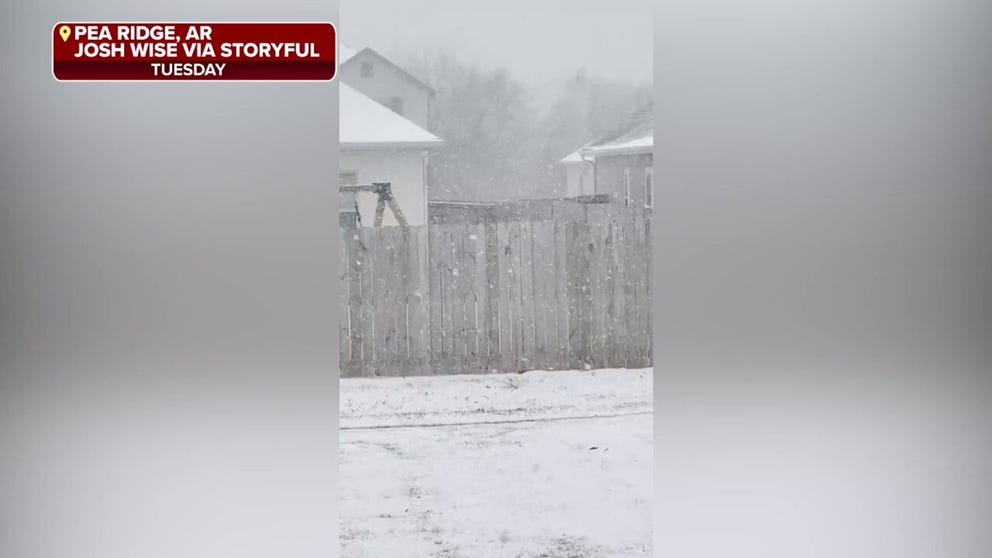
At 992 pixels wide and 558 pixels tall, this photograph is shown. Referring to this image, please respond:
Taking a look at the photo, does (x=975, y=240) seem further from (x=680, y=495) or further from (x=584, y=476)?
(x=584, y=476)

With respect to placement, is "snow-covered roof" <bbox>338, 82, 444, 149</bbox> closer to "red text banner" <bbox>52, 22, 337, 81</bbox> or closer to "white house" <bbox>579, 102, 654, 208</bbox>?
"white house" <bbox>579, 102, 654, 208</bbox>

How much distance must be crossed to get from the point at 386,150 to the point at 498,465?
7.95ft

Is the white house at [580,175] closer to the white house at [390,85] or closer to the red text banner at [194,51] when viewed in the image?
the white house at [390,85]

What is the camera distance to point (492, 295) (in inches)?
186

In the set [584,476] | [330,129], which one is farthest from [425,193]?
[330,129]

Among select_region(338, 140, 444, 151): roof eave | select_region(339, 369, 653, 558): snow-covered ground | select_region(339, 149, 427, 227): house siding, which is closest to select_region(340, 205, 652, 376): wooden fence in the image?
select_region(339, 369, 653, 558): snow-covered ground

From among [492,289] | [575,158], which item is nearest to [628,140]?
[575,158]

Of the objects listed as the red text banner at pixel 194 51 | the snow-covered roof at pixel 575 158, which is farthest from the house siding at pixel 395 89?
the red text banner at pixel 194 51

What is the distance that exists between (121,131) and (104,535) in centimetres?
77

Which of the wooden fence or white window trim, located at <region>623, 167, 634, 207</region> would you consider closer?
the wooden fence

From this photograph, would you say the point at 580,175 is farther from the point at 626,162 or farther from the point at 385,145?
the point at 385,145

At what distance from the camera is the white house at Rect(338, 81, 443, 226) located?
5438 mm

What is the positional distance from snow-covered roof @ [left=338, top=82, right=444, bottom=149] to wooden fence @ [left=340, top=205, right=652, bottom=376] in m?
1.08

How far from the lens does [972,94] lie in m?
1.92
